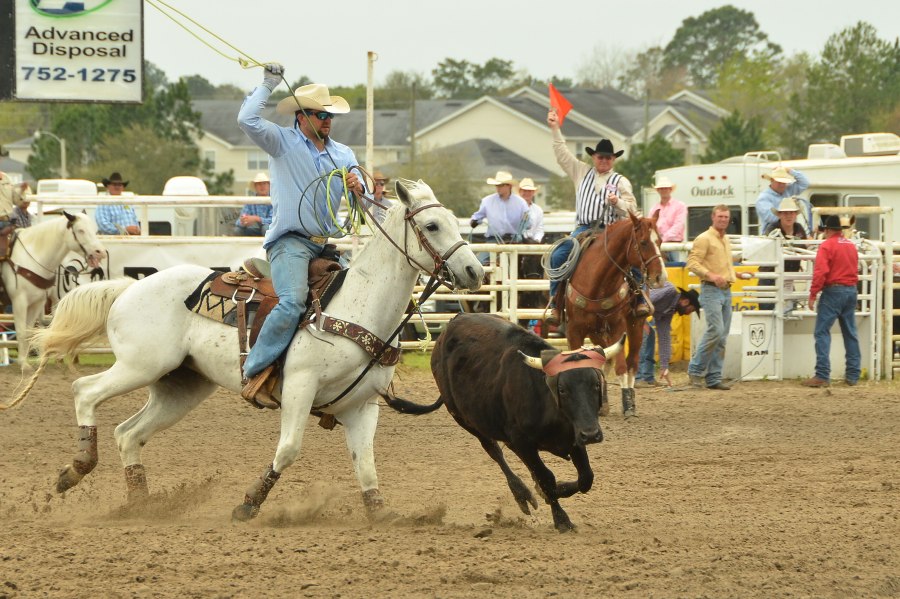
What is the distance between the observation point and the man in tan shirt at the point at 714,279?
13.9m

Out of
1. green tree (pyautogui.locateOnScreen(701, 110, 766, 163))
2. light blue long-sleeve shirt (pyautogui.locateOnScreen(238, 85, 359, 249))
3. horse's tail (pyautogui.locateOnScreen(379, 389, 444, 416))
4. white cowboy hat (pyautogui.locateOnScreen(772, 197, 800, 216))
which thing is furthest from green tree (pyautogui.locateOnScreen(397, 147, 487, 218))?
light blue long-sleeve shirt (pyautogui.locateOnScreen(238, 85, 359, 249))

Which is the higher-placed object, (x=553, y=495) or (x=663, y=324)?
(x=663, y=324)

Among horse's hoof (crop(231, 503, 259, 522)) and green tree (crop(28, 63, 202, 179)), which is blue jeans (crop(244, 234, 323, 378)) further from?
green tree (crop(28, 63, 202, 179))

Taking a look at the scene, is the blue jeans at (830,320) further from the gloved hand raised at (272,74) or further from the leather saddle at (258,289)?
the gloved hand raised at (272,74)

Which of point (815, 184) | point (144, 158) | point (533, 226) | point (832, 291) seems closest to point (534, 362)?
point (832, 291)

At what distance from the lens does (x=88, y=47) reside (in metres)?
13.6

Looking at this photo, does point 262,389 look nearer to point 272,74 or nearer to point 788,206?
point 272,74

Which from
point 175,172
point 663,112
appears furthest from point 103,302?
point 663,112

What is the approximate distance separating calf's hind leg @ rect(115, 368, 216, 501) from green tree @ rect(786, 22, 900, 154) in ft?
173

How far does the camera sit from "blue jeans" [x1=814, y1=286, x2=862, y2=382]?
14.4 meters

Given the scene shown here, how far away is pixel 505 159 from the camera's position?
68250 mm

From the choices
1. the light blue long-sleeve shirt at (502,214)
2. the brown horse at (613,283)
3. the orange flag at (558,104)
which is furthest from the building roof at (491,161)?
the brown horse at (613,283)

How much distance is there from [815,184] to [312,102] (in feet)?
42.4

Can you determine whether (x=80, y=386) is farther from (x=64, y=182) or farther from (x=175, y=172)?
(x=175, y=172)
